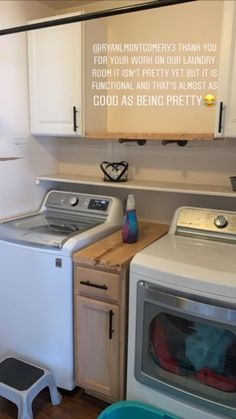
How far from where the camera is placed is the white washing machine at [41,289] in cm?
175

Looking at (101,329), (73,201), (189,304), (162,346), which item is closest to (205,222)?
(189,304)

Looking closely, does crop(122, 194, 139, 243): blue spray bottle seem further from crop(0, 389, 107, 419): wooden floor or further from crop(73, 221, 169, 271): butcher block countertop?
crop(0, 389, 107, 419): wooden floor

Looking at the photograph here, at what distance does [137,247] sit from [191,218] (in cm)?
39

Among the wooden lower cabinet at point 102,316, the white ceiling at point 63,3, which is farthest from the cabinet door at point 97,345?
the white ceiling at point 63,3

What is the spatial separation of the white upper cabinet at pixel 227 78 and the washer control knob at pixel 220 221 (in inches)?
18.3

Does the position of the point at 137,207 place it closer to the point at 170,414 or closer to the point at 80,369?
the point at 80,369

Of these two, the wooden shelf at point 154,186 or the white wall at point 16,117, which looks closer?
the wooden shelf at point 154,186

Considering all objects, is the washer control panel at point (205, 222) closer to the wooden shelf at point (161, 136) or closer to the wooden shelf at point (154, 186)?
the wooden shelf at point (154, 186)

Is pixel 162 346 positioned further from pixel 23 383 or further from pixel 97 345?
pixel 23 383

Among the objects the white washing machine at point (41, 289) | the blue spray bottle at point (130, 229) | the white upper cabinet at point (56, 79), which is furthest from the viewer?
the white upper cabinet at point (56, 79)

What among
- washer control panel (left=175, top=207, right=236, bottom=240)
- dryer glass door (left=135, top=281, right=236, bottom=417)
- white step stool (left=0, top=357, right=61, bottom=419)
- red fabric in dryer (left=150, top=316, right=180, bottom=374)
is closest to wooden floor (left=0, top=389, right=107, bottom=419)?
white step stool (left=0, top=357, right=61, bottom=419)

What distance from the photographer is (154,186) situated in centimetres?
Answer: 202

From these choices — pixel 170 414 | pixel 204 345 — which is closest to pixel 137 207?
pixel 204 345

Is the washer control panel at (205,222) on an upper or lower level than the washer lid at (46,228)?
upper
